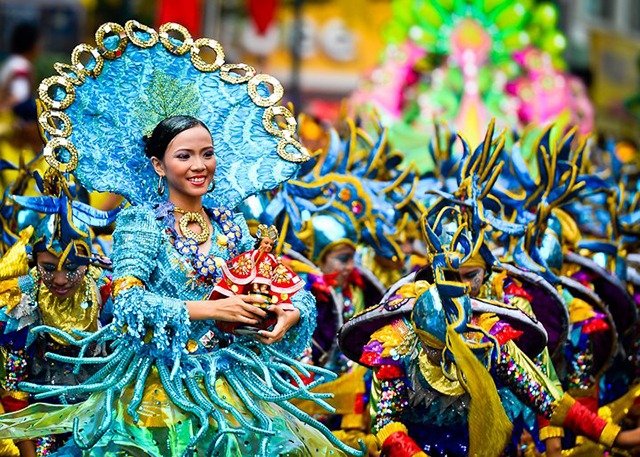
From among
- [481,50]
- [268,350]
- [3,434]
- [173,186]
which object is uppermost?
[481,50]

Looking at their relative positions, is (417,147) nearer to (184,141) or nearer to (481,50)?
(481,50)

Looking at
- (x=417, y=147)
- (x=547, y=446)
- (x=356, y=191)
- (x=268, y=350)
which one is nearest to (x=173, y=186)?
(x=268, y=350)

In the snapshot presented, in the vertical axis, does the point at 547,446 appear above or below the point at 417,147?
below

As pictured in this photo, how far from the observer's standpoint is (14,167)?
28.7 feet

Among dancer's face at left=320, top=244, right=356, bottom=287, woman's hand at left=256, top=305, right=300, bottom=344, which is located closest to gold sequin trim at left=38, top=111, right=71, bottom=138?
woman's hand at left=256, top=305, right=300, bottom=344

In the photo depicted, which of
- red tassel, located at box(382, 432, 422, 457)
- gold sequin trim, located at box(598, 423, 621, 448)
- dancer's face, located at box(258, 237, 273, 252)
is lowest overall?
red tassel, located at box(382, 432, 422, 457)

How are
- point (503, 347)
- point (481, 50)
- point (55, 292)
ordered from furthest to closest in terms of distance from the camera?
1. point (481, 50)
2. point (55, 292)
3. point (503, 347)

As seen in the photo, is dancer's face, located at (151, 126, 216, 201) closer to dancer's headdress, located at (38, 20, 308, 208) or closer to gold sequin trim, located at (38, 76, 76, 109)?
dancer's headdress, located at (38, 20, 308, 208)

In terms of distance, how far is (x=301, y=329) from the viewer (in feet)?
20.6

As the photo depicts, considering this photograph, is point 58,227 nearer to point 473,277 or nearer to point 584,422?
point 473,277

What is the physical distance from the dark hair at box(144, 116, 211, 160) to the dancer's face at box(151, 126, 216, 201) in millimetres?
17

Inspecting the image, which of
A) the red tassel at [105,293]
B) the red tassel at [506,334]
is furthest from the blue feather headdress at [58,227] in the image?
the red tassel at [506,334]

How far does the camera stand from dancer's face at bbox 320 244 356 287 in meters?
8.97

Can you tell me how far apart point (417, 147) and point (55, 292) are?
9.28m
